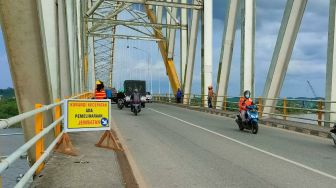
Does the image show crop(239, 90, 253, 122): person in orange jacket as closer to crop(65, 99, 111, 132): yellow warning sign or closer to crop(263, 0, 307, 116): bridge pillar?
crop(263, 0, 307, 116): bridge pillar

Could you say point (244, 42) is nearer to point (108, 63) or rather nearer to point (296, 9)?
point (296, 9)

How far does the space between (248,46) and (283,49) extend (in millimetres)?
5691

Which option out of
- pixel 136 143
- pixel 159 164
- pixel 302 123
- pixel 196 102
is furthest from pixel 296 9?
pixel 196 102

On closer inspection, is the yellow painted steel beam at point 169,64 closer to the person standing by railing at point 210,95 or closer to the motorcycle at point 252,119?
the person standing by railing at point 210,95

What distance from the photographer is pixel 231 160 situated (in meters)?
8.80

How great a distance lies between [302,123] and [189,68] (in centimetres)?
1932

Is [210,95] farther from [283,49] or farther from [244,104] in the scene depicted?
[244,104]

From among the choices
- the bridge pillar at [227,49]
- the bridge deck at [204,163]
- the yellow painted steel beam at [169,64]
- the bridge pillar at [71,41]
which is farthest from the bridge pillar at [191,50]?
the bridge deck at [204,163]

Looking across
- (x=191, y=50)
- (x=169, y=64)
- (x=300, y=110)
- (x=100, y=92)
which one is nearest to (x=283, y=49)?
(x=300, y=110)

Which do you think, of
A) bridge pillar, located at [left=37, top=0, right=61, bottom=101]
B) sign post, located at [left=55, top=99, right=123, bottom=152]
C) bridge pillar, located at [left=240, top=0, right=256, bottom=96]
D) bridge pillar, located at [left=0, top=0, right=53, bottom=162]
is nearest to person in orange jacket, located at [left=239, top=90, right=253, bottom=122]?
sign post, located at [left=55, top=99, right=123, bottom=152]

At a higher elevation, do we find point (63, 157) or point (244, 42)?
point (244, 42)

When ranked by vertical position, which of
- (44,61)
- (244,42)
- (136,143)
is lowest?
(136,143)

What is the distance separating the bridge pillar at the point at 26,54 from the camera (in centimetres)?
685

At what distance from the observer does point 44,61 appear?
7406mm
